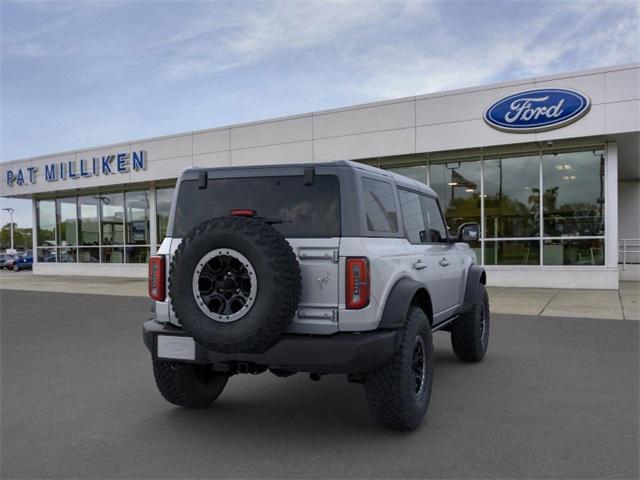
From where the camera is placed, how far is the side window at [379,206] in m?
4.12

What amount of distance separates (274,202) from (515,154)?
13.1 metres

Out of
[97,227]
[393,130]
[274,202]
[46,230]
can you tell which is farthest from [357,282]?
→ [46,230]

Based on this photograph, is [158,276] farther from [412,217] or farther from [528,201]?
[528,201]

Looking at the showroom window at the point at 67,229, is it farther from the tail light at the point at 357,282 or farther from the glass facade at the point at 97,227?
the tail light at the point at 357,282

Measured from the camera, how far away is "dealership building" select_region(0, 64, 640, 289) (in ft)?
45.9

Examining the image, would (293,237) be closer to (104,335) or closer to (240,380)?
(240,380)

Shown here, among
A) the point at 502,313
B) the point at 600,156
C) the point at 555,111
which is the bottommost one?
the point at 502,313

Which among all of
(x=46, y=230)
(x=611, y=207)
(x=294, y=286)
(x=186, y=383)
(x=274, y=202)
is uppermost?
(x=611, y=207)

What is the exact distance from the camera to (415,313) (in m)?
4.18

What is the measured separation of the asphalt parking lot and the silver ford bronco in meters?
0.37

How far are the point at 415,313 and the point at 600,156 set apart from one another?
12.7 m

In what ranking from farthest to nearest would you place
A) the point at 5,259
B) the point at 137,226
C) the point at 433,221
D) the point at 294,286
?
the point at 5,259, the point at 137,226, the point at 433,221, the point at 294,286

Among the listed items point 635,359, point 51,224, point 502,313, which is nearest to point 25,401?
point 635,359

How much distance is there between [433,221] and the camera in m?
5.74
